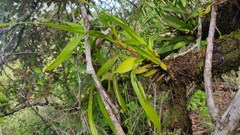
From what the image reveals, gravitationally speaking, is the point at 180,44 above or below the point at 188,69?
above

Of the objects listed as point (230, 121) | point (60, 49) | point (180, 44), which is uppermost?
point (60, 49)

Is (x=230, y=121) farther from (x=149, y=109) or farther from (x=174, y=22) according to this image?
(x=174, y=22)

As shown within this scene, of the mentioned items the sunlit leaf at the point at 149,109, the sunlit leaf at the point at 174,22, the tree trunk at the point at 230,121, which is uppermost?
the sunlit leaf at the point at 174,22

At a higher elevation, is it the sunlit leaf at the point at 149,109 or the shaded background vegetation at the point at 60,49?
the shaded background vegetation at the point at 60,49

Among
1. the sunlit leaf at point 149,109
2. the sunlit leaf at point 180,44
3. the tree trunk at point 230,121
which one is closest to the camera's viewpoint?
the tree trunk at point 230,121

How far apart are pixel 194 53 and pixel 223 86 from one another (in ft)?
6.25

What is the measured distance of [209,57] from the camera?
3.05ft

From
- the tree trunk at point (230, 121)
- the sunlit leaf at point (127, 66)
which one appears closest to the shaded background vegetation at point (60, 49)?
the sunlit leaf at point (127, 66)

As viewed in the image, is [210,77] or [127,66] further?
[127,66]

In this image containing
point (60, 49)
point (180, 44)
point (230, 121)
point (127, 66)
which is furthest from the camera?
point (60, 49)

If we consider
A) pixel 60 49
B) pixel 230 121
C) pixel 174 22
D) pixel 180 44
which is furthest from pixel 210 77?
pixel 60 49

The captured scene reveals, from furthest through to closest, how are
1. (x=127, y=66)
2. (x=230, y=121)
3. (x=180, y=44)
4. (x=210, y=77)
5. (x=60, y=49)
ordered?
1. (x=60, y=49)
2. (x=180, y=44)
3. (x=127, y=66)
4. (x=210, y=77)
5. (x=230, y=121)

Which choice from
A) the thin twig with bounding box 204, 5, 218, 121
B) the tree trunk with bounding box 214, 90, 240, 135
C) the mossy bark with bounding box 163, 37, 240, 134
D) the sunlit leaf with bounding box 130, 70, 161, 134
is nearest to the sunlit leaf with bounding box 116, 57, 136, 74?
the sunlit leaf with bounding box 130, 70, 161, 134

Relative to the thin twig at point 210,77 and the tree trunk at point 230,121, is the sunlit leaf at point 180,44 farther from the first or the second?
the tree trunk at point 230,121
